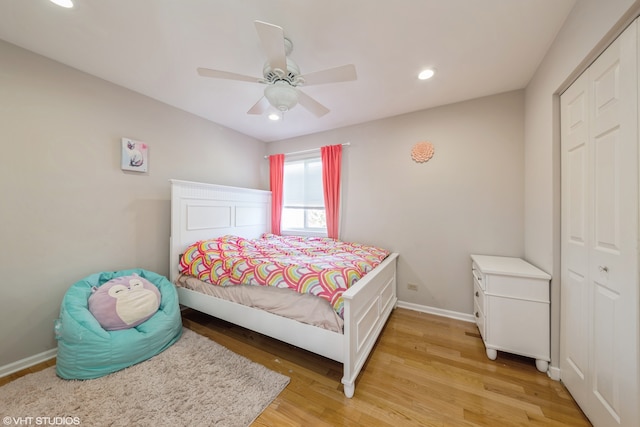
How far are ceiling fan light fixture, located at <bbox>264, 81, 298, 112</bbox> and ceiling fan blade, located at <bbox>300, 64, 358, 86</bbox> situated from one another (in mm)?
134

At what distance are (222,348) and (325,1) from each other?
2.84 meters

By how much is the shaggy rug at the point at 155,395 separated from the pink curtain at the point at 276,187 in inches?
92.6

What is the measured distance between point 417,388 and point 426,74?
8.82 feet

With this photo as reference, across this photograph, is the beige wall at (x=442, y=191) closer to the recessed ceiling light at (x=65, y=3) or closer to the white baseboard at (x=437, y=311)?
the white baseboard at (x=437, y=311)

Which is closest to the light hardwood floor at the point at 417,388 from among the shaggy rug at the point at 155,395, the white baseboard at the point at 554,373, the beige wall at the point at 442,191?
the white baseboard at the point at 554,373

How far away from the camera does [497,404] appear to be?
1.47 meters

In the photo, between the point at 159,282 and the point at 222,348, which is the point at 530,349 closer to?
the point at 222,348

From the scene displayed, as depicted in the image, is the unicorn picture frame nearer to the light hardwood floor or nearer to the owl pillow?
the owl pillow

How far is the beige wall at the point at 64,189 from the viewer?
1.78 meters

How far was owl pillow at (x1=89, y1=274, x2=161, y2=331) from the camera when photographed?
1817 mm

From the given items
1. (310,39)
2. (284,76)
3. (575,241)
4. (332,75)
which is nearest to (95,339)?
(284,76)

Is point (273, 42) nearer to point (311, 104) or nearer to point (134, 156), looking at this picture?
point (311, 104)

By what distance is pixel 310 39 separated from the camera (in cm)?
169

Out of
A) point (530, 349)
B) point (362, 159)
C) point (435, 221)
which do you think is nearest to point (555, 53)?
point (435, 221)
